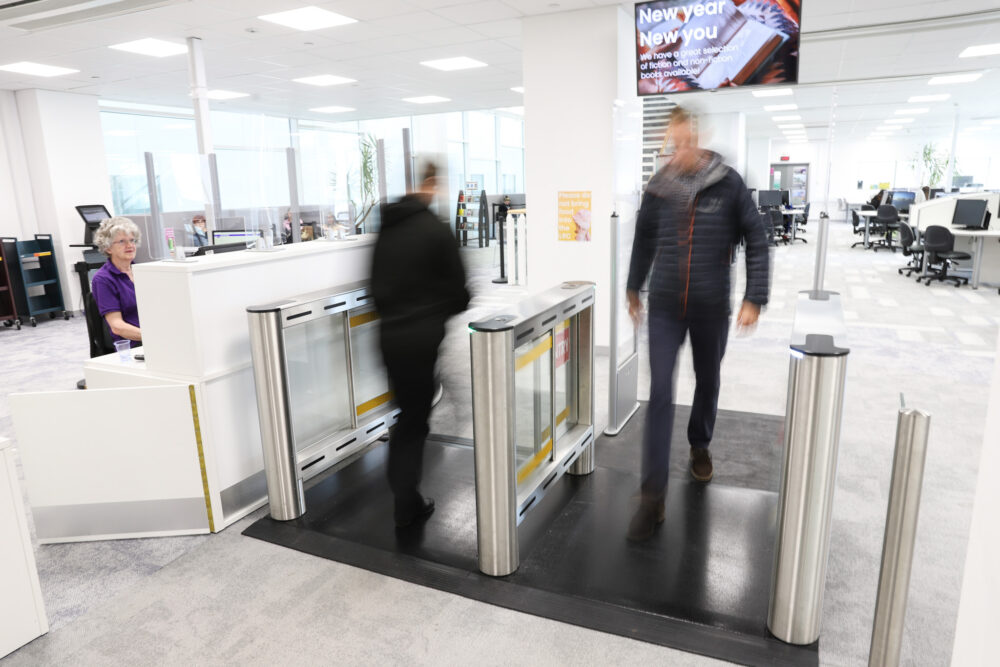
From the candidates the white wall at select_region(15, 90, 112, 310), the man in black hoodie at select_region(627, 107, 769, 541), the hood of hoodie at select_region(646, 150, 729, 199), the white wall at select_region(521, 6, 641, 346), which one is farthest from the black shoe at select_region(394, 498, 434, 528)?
the white wall at select_region(15, 90, 112, 310)

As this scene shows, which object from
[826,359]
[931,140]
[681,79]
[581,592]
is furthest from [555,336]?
[931,140]

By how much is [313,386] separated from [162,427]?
698 mm

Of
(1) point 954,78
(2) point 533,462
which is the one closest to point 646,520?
(2) point 533,462

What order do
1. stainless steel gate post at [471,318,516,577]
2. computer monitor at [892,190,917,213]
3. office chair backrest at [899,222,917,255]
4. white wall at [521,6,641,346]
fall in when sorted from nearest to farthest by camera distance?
stainless steel gate post at [471,318,516,577] → white wall at [521,6,641,346] → office chair backrest at [899,222,917,255] → computer monitor at [892,190,917,213]

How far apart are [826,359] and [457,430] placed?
241 cm

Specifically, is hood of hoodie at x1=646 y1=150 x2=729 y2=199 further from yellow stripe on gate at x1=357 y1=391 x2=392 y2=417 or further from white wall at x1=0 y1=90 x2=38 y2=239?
white wall at x1=0 y1=90 x2=38 y2=239

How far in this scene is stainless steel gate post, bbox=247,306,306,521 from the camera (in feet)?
8.65

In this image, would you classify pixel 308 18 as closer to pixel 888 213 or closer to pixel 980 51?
pixel 980 51

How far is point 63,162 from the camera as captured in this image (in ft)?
27.5

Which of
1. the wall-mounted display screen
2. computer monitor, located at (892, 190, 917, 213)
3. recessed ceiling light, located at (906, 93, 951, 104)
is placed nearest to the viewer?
the wall-mounted display screen

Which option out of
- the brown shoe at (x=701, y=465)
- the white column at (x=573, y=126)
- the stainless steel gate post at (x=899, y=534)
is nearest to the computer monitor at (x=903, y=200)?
the white column at (x=573, y=126)

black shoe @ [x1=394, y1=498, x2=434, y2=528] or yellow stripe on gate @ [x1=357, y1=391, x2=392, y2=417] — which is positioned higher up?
yellow stripe on gate @ [x1=357, y1=391, x2=392, y2=417]

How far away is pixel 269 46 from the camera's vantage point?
663 centimetres

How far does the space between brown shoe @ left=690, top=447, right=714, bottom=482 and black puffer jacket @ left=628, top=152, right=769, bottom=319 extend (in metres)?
0.83
